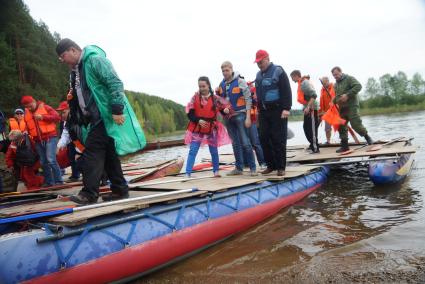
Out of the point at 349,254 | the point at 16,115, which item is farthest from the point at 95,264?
the point at 16,115

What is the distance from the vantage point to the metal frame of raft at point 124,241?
351cm

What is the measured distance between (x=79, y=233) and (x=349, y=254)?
10.7 ft

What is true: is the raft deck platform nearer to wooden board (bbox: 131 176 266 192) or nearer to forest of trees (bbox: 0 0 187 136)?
wooden board (bbox: 131 176 266 192)

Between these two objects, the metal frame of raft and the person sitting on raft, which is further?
the person sitting on raft

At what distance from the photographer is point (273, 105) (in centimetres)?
700

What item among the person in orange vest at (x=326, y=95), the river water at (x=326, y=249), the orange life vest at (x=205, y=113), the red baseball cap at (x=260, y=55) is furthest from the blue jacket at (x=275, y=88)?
the person in orange vest at (x=326, y=95)

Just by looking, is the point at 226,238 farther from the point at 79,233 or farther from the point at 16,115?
the point at 16,115

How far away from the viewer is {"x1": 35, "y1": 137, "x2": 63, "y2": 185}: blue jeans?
7.89m

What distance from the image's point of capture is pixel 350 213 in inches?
259

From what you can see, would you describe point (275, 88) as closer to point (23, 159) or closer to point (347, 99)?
point (347, 99)

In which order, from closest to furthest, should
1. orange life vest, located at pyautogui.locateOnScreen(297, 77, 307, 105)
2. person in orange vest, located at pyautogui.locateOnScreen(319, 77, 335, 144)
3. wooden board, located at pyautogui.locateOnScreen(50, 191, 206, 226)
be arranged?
wooden board, located at pyautogui.locateOnScreen(50, 191, 206, 226) → orange life vest, located at pyautogui.locateOnScreen(297, 77, 307, 105) → person in orange vest, located at pyautogui.locateOnScreen(319, 77, 335, 144)

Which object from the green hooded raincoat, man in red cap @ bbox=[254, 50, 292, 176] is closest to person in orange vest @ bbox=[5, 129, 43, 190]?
the green hooded raincoat

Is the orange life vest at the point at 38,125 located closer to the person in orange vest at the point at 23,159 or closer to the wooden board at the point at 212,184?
the person in orange vest at the point at 23,159

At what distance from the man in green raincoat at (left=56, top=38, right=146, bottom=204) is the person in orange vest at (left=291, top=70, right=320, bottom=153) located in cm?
639
